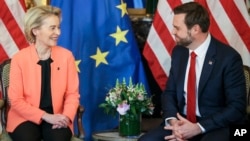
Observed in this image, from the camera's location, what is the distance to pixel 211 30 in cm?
491

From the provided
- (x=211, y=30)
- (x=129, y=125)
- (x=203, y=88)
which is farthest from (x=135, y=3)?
(x=203, y=88)

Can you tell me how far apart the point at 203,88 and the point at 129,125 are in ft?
2.55

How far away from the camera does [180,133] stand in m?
3.69

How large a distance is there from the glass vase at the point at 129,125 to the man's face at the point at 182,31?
0.80 meters

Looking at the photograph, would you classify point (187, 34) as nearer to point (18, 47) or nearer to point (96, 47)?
point (96, 47)

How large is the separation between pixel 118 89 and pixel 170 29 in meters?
0.89

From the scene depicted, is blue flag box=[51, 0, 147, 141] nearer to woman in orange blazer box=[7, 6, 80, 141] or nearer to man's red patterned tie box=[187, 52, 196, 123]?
woman in orange blazer box=[7, 6, 80, 141]

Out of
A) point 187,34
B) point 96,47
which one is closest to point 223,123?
point 187,34

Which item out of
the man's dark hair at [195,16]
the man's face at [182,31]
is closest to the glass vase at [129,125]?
the man's face at [182,31]

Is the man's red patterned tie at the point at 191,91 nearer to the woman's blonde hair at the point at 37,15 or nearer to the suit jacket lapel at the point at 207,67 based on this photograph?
the suit jacket lapel at the point at 207,67

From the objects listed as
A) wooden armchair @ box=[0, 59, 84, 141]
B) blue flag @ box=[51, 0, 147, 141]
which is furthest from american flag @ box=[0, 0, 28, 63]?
wooden armchair @ box=[0, 59, 84, 141]

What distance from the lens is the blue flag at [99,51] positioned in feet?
16.1

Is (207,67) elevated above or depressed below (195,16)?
below

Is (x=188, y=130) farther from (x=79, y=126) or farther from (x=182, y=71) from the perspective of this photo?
(x=79, y=126)
